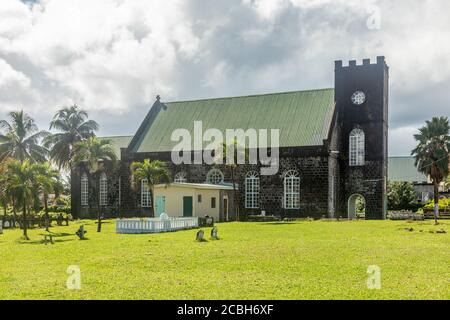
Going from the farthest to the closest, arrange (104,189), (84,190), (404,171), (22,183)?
(404,171), (84,190), (104,189), (22,183)

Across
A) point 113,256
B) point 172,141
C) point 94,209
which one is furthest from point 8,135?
point 113,256

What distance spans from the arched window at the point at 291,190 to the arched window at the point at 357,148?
6074 millimetres

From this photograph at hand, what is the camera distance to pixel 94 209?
185ft

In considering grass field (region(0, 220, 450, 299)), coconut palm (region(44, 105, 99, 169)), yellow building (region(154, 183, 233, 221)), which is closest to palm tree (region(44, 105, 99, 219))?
A: coconut palm (region(44, 105, 99, 169))

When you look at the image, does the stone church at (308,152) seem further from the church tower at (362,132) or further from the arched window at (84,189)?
the arched window at (84,189)

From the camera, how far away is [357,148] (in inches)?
1893

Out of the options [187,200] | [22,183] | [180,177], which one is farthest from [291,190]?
[22,183]

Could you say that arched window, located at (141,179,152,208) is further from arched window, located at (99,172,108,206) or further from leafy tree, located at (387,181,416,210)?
leafy tree, located at (387,181,416,210)

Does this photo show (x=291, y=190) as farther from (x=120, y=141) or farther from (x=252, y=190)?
(x=120, y=141)

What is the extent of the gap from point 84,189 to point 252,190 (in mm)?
20713

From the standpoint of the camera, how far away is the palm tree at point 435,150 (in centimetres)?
5344

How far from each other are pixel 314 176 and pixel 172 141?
1467 cm

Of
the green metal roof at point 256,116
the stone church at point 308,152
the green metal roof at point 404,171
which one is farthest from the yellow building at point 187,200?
the green metal roof at point 404,171
